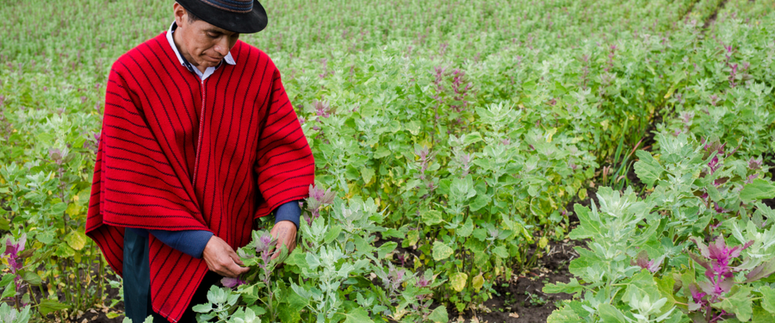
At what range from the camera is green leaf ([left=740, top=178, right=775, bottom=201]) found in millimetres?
1426

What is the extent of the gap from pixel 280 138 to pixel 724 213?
166cm

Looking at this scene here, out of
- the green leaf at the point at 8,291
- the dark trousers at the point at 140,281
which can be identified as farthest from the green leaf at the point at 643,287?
the green leaf at the point at 8,291

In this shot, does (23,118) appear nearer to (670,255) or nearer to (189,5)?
(189,5)

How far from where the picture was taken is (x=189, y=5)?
4.46 feet

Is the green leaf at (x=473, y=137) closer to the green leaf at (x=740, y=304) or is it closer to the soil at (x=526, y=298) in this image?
the soil at (x=526, y=298)

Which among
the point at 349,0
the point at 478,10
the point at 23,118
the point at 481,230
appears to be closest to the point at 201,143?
the point at 481,230

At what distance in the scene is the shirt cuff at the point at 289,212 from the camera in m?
1.64

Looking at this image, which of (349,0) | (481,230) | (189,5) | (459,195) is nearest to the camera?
(189,5)

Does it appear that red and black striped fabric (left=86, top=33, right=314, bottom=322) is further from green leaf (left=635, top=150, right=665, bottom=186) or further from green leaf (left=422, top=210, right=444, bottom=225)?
green leaf (left=635, top=150, right=665, bottom=186)

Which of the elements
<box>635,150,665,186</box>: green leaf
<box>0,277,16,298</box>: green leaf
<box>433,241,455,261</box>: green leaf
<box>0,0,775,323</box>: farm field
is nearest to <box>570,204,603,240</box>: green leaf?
<box>0,0,775,323</box>: farm field

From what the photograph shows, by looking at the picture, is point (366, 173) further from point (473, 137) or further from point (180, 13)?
point (180, 13)

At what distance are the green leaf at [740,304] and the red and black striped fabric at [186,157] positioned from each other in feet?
4.16

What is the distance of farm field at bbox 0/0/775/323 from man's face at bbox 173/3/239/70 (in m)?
0.56

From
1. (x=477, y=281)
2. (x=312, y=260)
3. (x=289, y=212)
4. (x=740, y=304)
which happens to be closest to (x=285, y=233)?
(x=289, y=212)
